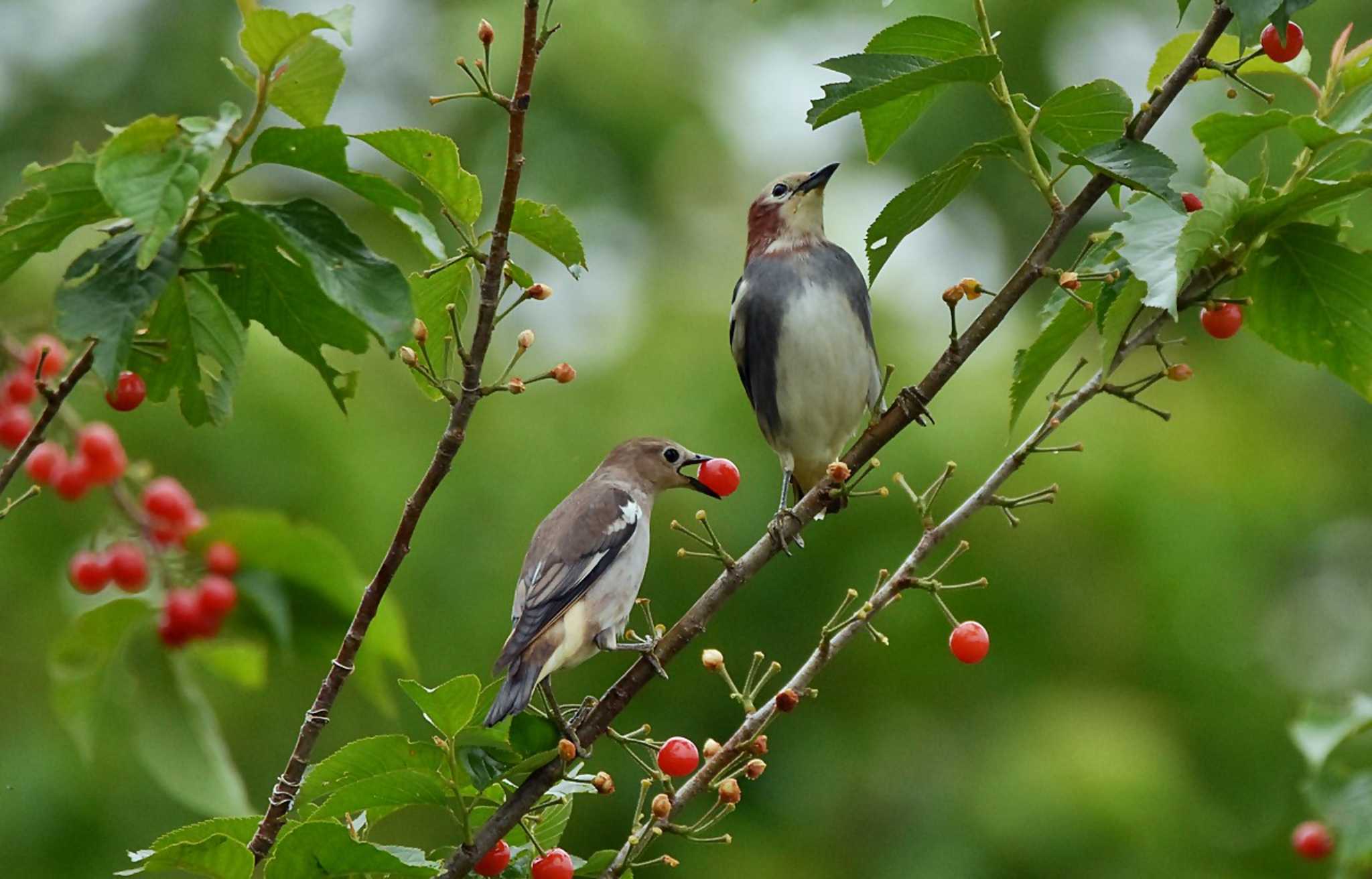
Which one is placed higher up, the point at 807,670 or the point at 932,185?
the point at 932,185

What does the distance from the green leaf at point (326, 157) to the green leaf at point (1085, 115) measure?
3.58 ft

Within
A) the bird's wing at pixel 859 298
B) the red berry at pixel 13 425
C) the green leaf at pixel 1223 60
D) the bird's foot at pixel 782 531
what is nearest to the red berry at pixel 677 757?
the bird's foot at pixel 782 531

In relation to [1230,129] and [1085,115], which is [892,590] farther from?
[1230,129]

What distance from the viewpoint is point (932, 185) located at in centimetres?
273

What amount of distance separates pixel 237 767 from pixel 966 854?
332cm

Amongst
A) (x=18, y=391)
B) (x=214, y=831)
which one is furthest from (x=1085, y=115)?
(x=18, y=391)

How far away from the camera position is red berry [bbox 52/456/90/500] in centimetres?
410

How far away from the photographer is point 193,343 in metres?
2.38

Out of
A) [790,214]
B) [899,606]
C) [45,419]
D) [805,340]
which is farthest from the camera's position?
[899,606]

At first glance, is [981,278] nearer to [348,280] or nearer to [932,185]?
[932,185]

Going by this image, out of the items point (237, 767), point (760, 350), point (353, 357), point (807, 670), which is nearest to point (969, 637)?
point (807, 670)

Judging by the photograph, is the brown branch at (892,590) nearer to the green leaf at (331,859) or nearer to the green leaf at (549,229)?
the green leaf at (331,859)

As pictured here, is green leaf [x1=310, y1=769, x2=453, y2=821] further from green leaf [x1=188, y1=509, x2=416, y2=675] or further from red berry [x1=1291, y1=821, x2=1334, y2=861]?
red berry [x1=1291, y1=821, x2=1334, y2=861]

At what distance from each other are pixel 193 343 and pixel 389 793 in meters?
0.74
